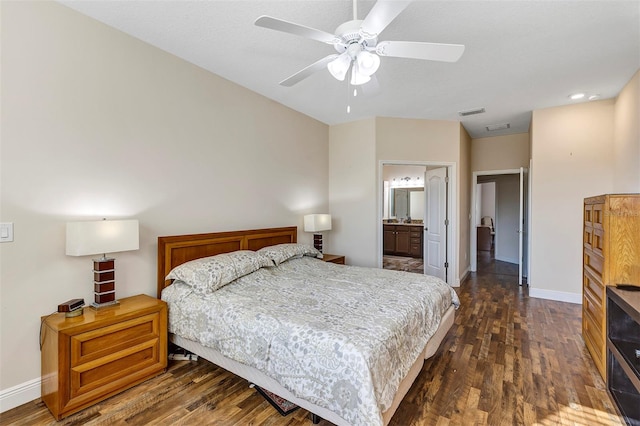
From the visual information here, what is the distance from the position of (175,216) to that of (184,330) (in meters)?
1.10

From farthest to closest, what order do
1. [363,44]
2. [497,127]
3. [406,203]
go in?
[406,203] → [497,127] → [363,44]

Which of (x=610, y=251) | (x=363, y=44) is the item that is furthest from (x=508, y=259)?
(x=363, y=44)

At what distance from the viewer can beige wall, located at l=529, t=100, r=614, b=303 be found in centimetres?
394

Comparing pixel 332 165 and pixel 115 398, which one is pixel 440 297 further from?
pixel 332 165

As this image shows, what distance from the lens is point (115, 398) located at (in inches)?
81.5

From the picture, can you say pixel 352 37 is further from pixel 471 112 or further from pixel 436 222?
pixel 436 222

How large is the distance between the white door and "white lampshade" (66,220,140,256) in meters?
4.47

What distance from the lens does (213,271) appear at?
2523 millimetres

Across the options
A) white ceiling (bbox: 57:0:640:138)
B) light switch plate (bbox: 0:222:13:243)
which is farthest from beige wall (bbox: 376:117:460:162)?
light switch plate (bbox: 0:222:13:243)

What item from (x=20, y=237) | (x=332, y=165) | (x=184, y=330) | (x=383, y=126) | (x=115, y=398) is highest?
(x=383, y=126)

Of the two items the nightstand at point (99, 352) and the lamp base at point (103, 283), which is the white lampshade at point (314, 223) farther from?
the lamp base at point (103, 283)

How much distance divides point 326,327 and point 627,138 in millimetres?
4128

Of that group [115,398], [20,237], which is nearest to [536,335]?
[115,398]

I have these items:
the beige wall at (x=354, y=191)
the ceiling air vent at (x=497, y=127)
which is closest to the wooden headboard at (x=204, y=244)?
the beige wall at (x=354, y=191)
